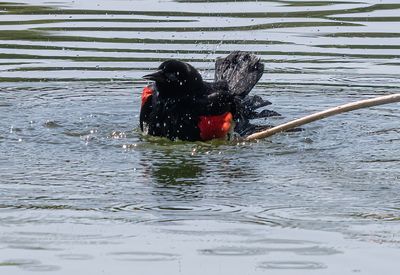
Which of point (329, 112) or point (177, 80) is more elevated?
point (177, 80)

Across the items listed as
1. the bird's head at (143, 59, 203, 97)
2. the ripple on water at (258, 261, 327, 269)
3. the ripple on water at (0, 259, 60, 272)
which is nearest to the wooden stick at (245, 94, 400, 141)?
the bird's head at (143, 59, 203, 97)

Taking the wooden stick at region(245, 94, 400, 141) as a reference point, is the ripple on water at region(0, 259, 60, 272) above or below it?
below

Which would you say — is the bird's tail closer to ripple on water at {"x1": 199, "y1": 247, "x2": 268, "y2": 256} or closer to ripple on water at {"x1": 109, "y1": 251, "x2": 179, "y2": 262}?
ripple on water at {"x1": 199, "y1": 247, "x2": 268, "y2": 256}

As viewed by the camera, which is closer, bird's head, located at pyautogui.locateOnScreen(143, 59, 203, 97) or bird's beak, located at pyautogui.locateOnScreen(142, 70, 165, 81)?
bird's beak, located at pyautogui.locateOnScreen(142, 70, 165, 81)

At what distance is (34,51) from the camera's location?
1410 centimetres

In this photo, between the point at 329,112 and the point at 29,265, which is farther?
the point at 329,112

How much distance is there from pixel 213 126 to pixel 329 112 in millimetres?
1014

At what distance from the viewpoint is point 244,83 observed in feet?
35.7

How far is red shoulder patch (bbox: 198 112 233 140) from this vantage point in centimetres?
994

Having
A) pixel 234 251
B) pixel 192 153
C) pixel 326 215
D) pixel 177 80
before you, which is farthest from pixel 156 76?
pixel 234 251

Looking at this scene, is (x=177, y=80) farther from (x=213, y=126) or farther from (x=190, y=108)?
(x=213, y=126)

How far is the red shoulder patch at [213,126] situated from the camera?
9.94 metres

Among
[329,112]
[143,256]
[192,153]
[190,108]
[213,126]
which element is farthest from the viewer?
[190,108]

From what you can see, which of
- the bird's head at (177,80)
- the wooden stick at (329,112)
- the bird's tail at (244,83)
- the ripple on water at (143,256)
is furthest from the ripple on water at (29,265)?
the bird's tail at (244,83)
